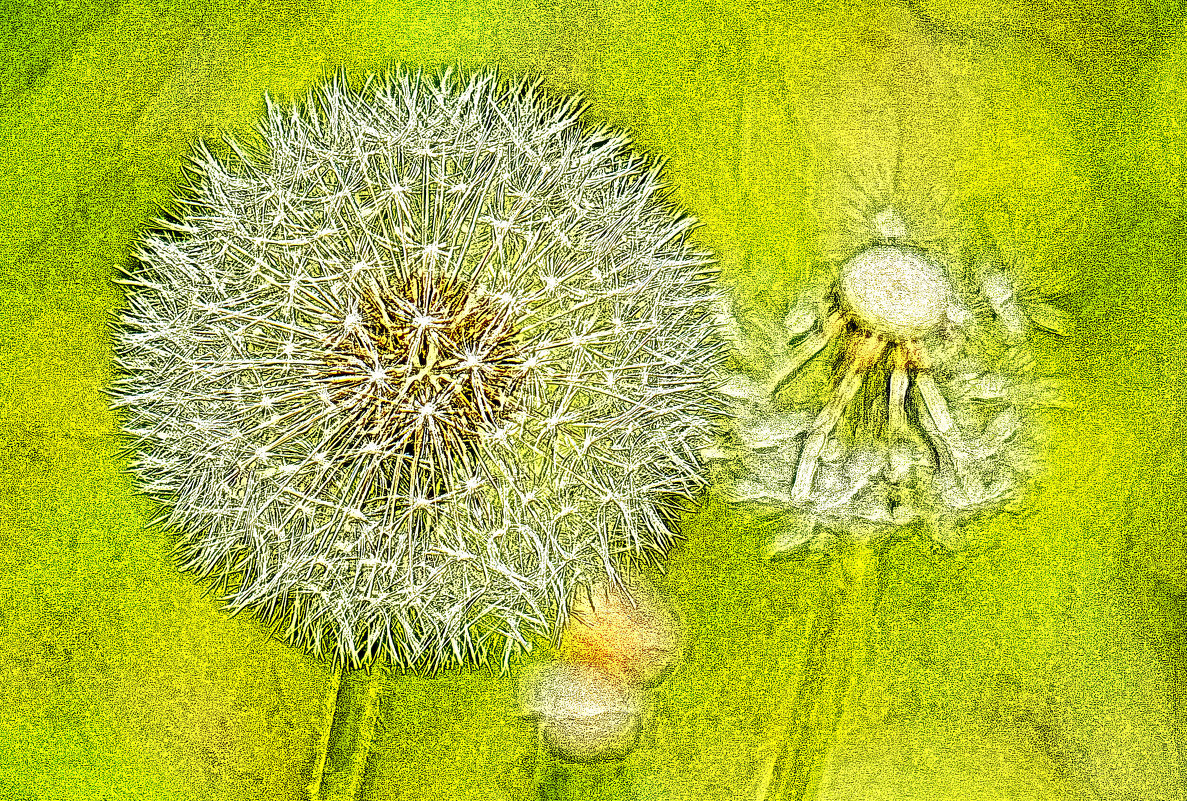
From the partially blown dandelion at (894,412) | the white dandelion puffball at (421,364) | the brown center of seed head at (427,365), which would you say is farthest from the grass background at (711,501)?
the brown center of seed head at (427,365)

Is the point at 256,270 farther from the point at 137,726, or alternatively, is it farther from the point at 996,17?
the point at 996,17

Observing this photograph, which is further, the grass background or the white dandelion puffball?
the grass background

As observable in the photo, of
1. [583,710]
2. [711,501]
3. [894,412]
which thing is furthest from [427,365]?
[894,412]

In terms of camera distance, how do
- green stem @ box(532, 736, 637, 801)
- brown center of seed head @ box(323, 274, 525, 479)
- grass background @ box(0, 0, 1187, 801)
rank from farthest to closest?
green stem @ box(532, 736, 637, 801) → grass background @ box(0, 0, 1187, 801) → brown center of seed head @ box(323, 274, 525, 479)

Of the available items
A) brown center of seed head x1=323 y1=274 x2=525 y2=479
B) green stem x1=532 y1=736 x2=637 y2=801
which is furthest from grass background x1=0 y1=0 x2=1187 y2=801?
brown center of seed head x1=323 y1=274 x2=525 y2=479

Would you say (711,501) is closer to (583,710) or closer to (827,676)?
(827,676)

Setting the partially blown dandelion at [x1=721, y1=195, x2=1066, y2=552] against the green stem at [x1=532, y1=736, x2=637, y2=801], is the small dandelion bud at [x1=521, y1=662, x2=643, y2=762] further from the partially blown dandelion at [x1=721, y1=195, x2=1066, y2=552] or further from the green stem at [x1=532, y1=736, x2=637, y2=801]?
the partially blown dandelion at [x1=721, y1=195, x2=1066, y2=552]
